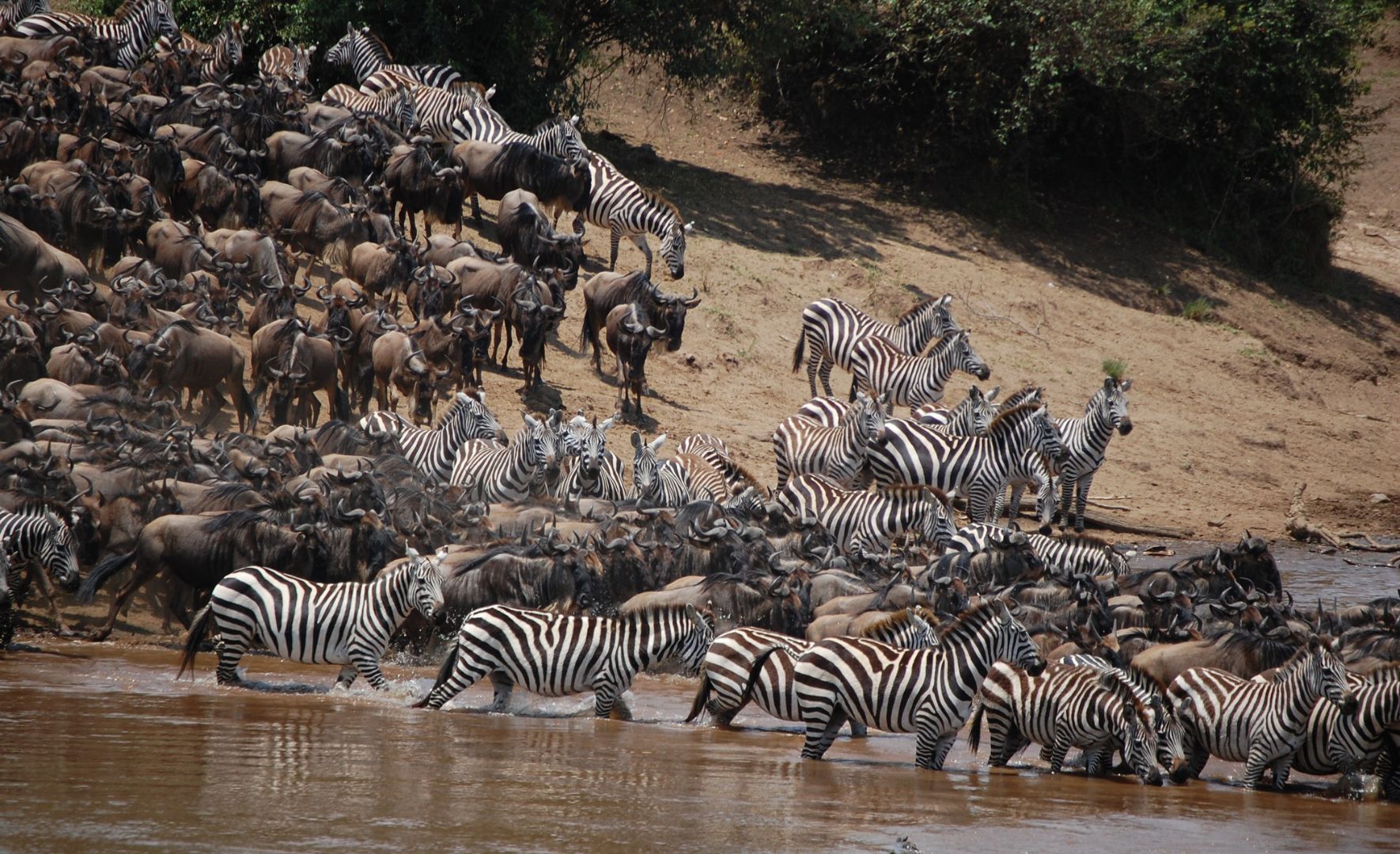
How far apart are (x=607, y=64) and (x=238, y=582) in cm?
2268

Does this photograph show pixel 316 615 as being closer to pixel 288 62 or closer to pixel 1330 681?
pixel 1330 681

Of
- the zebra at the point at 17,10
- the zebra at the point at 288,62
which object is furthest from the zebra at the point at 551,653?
the zebra at the point at 17,10

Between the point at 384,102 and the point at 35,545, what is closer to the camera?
the point at 35,545

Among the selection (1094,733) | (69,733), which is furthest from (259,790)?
(1094,733)

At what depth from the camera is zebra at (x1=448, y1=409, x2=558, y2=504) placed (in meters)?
15.1

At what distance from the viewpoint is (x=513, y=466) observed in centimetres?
1532

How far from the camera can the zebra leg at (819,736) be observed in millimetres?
9453

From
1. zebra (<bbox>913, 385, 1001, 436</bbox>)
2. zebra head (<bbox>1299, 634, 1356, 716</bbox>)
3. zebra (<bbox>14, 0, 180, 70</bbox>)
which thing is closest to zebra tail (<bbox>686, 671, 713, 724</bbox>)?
zebra head (<bbox>1299, 634, 1356, 716</bbox>)

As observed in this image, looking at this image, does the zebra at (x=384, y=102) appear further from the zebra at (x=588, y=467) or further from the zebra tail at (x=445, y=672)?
the zebra tail at (x=445, y=672)

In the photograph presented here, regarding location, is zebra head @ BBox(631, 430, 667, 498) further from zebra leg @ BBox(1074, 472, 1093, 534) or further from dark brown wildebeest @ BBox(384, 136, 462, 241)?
dark brown wildebeest @ BBox(384, 136, 462, 241)

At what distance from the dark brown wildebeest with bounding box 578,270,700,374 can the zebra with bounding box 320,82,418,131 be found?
566 centimetres

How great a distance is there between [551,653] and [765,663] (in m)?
1.40

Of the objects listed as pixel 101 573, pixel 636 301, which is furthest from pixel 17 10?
pixel 101 573

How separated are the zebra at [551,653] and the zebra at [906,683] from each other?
4.09ft
